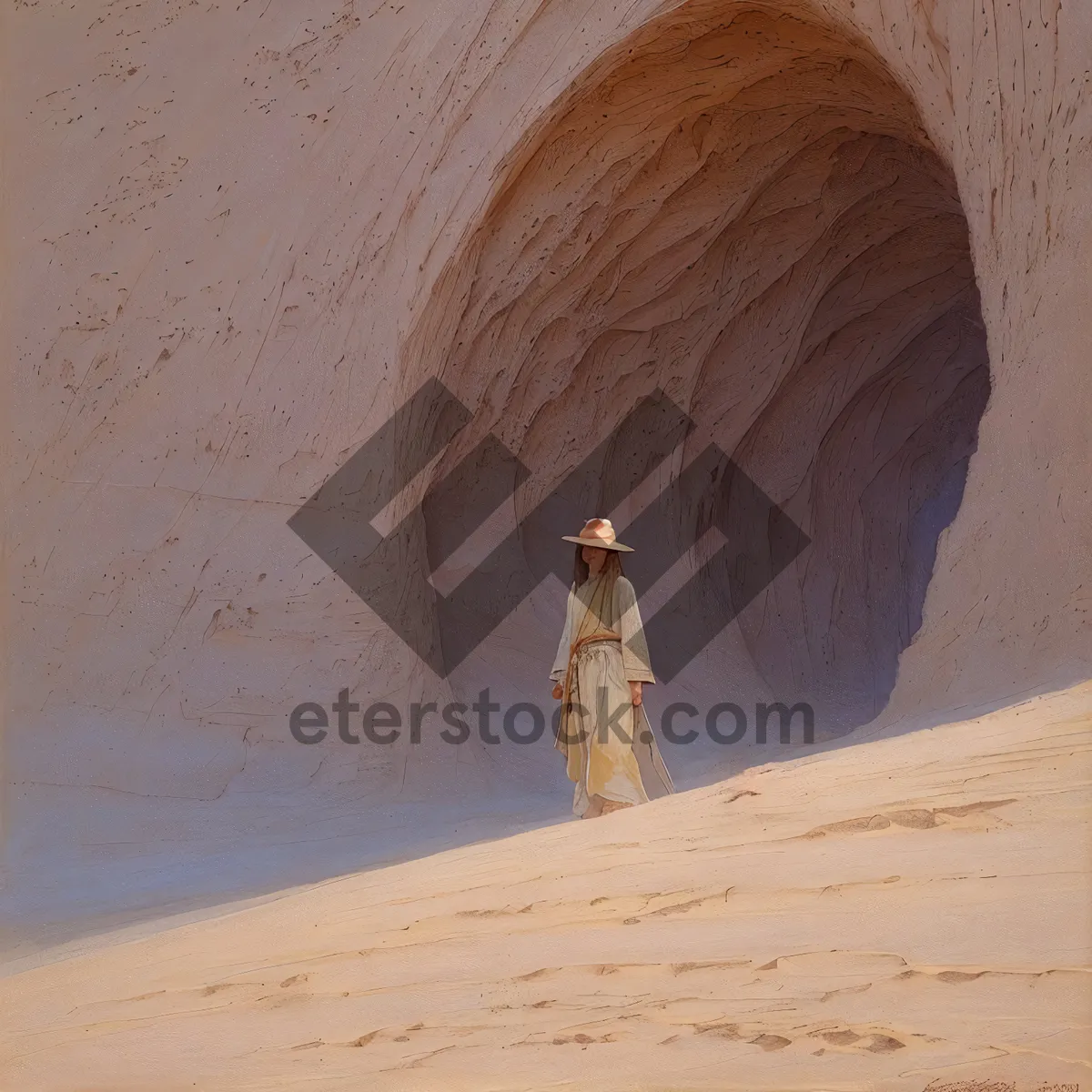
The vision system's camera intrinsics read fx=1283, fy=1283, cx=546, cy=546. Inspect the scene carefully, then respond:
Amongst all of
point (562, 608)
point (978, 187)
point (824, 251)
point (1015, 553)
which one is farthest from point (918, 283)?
point (1015, 553)

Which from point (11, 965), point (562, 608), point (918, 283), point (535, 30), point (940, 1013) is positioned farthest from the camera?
point (918, 283)

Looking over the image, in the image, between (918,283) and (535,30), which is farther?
(918,283)

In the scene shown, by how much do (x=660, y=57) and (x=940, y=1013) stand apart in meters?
6.99

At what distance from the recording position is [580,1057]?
110 inches

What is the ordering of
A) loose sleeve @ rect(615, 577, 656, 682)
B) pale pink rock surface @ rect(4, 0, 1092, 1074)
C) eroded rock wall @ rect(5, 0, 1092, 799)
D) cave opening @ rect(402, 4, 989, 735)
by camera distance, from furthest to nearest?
1. cave opening @ rect(402, 4, 989, 735)
2. eroded rock wall @ rect(5, 0, 1092, 799)
3. pale pink rock surface @ rect(4, 0, 1092, 1074)
4. loose sleeve @ rect(615, 577, 656, 682)

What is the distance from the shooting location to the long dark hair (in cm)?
637

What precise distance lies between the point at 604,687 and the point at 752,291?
4.80 metres

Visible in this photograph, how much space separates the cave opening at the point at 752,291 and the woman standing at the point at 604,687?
2.42 meters

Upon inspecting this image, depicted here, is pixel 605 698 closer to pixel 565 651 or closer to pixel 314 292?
pixel 565 651

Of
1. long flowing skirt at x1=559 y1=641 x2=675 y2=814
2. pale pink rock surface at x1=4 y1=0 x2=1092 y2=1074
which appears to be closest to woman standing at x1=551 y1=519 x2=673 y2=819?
long flowing skirt at x1=559 y1=641 x2=675 y2=814

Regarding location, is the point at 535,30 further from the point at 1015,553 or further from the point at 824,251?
the point at 1015,553

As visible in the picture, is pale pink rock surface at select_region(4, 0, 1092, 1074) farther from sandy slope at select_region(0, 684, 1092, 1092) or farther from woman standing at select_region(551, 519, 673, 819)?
sandy slope at select_region(0, 684, 1092, 1092)

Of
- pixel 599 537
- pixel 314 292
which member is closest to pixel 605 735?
pixel 599 537

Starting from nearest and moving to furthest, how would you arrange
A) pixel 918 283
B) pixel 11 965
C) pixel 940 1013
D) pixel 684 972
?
pixel 940 1013 → pixel 684 972 → pixel 11 965 → pixel 918 283
